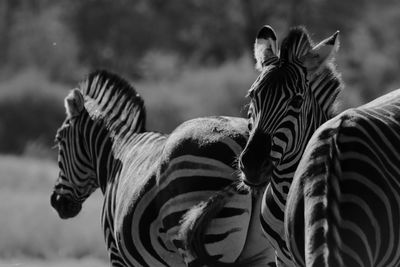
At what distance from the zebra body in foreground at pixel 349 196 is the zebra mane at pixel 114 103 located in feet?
11.0

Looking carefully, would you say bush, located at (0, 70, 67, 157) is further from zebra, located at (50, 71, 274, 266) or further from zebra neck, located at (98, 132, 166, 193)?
zebra, located at (50, 71, 274, 266)

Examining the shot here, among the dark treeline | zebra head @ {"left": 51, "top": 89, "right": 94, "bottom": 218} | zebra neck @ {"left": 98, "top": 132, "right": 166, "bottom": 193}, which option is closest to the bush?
the dark treeline

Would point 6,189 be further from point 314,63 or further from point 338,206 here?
point 338,206

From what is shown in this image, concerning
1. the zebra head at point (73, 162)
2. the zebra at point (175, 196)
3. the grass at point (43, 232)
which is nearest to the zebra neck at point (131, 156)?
the zebra at point (175, 196)

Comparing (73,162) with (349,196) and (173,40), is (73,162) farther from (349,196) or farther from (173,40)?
(173,40)

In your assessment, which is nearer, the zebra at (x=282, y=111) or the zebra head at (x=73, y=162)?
the zebra at (x=282, y=111)

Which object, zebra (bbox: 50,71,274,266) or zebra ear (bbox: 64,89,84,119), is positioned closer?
zebra (bbox: 50,71,274,266)

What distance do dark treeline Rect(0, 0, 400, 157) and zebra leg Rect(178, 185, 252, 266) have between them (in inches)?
1106

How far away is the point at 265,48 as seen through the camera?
19.8 feet

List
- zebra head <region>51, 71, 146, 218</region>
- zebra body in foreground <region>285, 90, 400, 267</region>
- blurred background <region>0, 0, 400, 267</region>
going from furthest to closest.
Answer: blurred background <region>0, 0, 400, 267</region> → zebra head <region>51, 71, 146, 218</region> → zebra body in foreground <region>285, 90, 400, 267</region>

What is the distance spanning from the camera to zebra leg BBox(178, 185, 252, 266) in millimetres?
6133

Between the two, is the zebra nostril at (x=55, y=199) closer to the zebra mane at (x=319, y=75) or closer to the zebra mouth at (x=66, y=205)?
the zebra mouth at (x=66, y=205)

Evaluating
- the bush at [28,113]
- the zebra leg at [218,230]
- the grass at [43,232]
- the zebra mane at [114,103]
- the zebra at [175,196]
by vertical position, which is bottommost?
the zebra leg at [218,230]

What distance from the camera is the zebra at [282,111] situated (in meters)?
5.45
